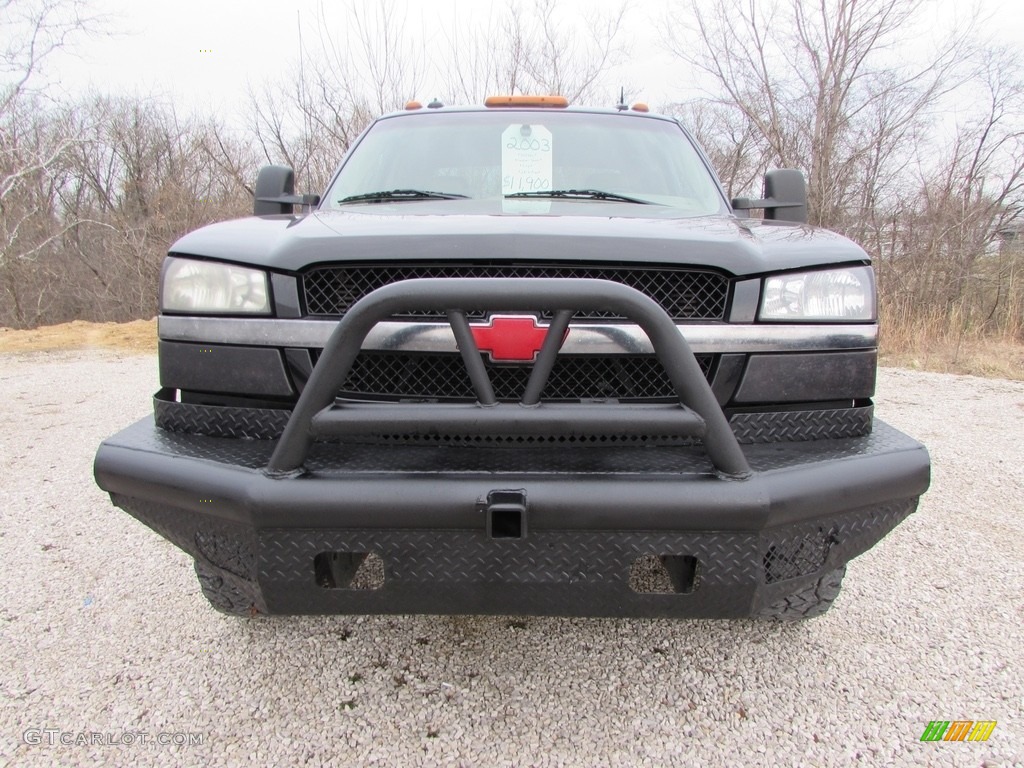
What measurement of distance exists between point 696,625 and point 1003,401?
18.9ft

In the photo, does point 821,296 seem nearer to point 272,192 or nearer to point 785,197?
point 785,197

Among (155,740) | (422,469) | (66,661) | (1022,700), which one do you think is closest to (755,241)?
(422,469)

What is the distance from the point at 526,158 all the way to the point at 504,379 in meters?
1.42

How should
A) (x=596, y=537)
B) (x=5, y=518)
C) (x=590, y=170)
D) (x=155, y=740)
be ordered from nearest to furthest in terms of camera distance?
(x=596, y=537)
(x=155, y=740)
(x=590, y=170)
(x=5, y=518)

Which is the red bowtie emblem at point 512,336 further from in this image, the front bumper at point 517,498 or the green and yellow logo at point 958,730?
the green and yellow logo at point 958,730

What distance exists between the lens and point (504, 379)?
1611 mm

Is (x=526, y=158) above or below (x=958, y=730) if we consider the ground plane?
above

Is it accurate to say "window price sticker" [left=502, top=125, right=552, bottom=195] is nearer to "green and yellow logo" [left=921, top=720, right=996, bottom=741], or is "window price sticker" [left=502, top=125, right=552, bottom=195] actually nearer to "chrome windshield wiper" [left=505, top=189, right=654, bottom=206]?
"chrome windshield wiper" [left=505, top=189, right=654, bottom=206]

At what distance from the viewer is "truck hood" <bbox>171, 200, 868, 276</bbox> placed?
4.99 feet

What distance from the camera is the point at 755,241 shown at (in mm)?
1700

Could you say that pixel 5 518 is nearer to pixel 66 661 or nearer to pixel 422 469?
pixel 66 661

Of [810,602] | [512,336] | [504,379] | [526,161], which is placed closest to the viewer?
[512,336]

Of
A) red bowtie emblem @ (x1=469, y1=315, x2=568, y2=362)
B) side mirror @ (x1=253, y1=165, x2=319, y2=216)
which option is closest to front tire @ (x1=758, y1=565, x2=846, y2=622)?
red bowtie emblem @ (x1=469, y1=315, x2=568, y2=362)

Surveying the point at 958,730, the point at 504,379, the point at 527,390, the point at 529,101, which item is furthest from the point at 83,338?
the point at 958,730
